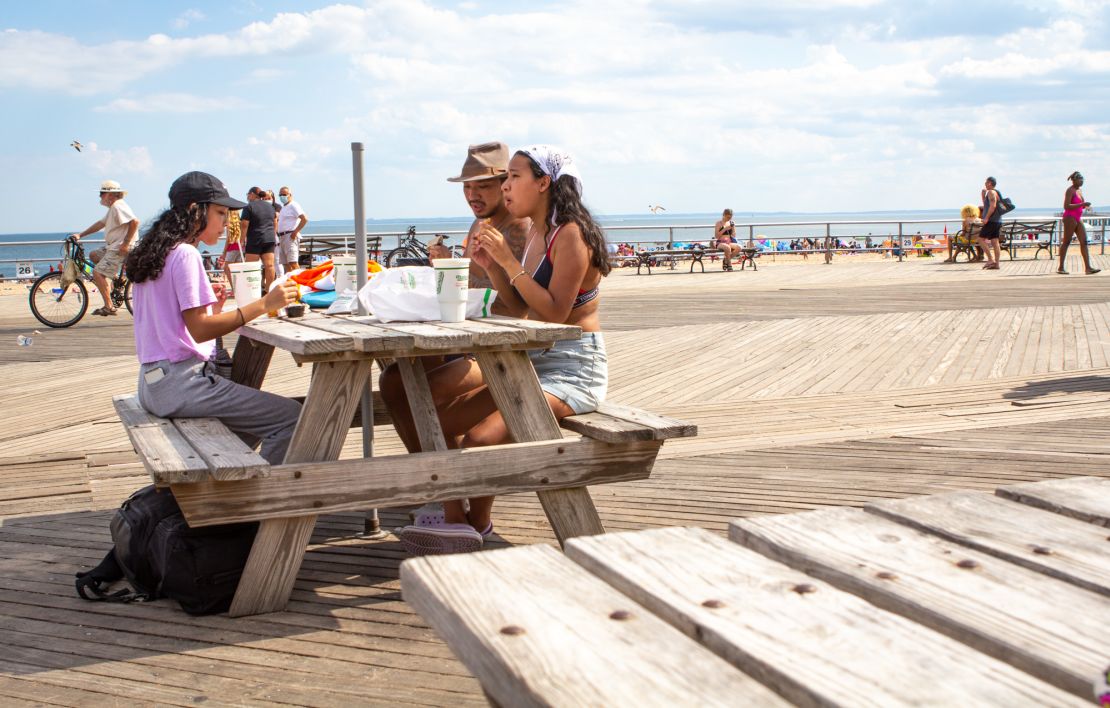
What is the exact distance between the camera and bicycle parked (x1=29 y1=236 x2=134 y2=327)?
43.1 ft

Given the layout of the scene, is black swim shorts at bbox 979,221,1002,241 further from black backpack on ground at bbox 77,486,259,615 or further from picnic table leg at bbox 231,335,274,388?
black backpack on ground at bbox 77,486,259,615

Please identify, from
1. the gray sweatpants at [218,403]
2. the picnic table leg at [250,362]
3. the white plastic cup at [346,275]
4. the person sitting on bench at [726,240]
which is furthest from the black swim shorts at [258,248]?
the gray sweatpants at [218,403]

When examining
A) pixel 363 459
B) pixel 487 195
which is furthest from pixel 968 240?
pixel 363 459

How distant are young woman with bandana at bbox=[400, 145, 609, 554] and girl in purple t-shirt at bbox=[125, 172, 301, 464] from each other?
583 millimetres

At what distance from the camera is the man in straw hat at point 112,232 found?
40.9 ft

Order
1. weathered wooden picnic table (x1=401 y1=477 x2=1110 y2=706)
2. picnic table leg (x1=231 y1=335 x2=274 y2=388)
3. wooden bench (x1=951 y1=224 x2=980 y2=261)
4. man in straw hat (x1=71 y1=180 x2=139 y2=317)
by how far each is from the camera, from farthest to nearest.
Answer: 1. wooden bench (x1=951 y1=224 x2=980 y2=261)
2. man in straw hat (x1=71 y1=180 x2=139 y2=317)
3. picnic table leg (x1=231 y1=335 x2=274 y2=388)
4. weathered wooden picnic table (x1=401 y1=477 x2=1110 y2=706)

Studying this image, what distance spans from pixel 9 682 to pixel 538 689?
2.36 m

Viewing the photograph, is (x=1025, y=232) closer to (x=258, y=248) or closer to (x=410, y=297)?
(x=258, y=248)

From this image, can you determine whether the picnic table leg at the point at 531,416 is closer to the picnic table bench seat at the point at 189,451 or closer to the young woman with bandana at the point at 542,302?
the young woman with bandana at the point at 542,302

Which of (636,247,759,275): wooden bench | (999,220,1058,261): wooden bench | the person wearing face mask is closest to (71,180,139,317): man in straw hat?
the person wearing face mask

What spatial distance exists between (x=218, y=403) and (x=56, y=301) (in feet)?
34.7

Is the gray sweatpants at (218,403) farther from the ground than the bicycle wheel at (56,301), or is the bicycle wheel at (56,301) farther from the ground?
the gray sweatpants at (218,403)

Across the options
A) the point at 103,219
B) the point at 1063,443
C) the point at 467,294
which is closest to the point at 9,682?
the point at 467,294

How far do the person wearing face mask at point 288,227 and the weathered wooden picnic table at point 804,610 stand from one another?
614 inches
